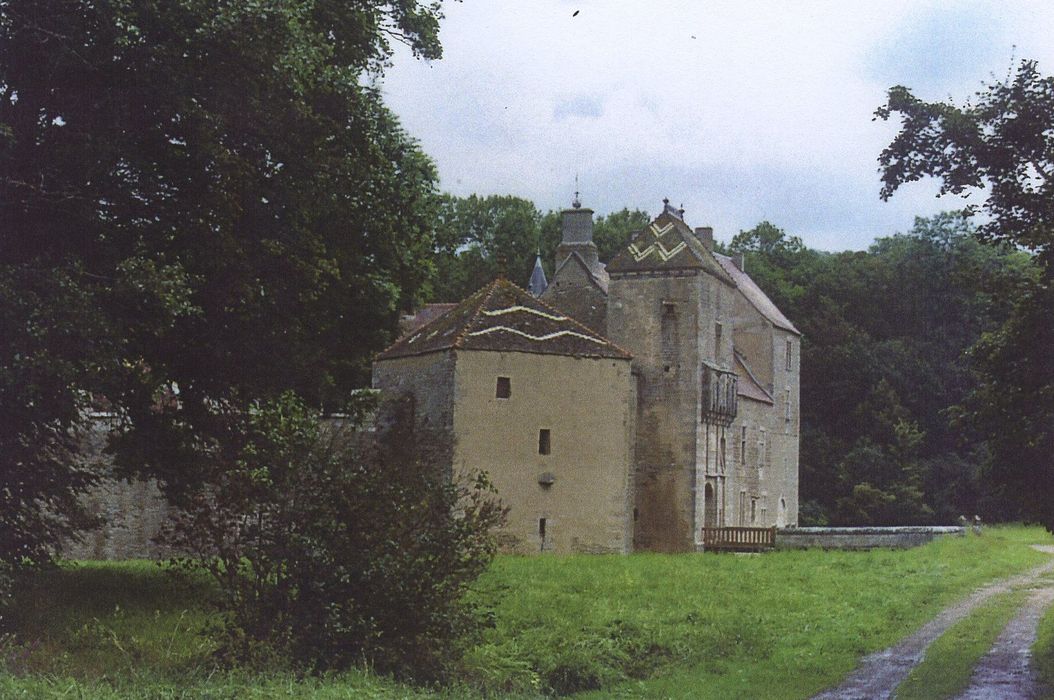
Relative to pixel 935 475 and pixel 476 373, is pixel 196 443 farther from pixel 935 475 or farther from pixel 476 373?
pixel 935 475

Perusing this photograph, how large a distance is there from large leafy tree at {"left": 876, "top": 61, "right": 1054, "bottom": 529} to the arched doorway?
2317cm

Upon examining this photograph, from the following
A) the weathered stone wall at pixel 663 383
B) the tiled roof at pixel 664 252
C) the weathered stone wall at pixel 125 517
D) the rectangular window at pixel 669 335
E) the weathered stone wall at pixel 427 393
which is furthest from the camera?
the tiled roof at pixel 664 252

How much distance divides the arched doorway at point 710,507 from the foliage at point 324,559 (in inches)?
1118

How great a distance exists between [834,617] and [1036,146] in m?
9.36

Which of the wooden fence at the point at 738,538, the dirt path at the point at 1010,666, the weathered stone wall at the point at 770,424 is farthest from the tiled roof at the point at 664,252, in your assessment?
the dirt path at the point at 1010,666

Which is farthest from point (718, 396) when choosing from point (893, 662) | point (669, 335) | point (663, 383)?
point (893, 662)

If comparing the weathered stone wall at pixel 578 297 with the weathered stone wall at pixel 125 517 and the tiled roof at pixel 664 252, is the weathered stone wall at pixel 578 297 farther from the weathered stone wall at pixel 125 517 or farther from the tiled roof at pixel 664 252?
the weathered stone wall at pixel 125 517

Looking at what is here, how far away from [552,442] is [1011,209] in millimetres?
17075

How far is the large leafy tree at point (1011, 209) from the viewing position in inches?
792

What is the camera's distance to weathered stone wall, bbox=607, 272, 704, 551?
4297cm

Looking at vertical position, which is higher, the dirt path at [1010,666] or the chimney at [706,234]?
the chimney at [706,234]

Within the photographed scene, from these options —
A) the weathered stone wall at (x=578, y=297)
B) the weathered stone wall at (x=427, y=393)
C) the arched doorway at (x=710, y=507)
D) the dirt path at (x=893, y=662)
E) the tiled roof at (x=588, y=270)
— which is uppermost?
the tiled roof at (x=588, y=270)

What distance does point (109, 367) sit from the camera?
685 inches

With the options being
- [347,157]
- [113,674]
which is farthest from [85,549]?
[113,674]
